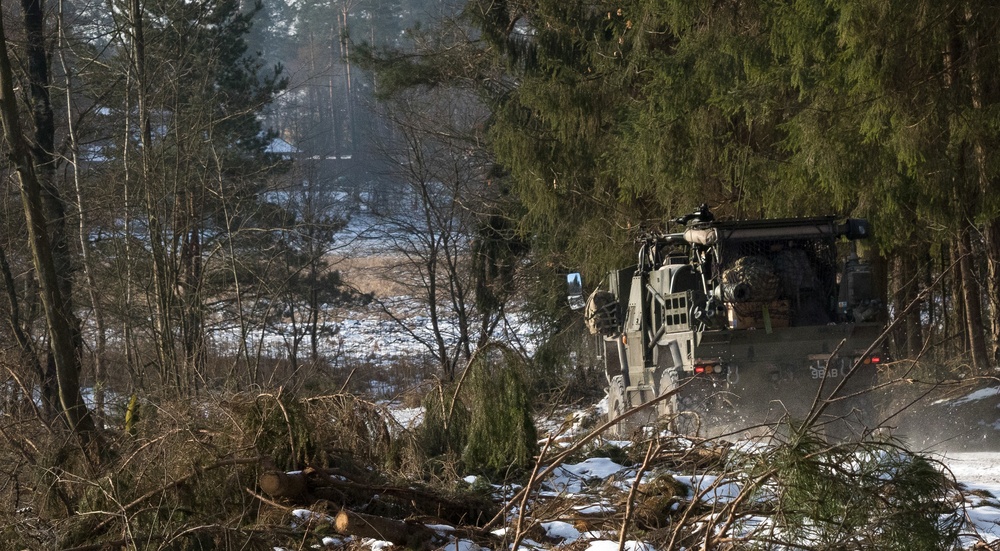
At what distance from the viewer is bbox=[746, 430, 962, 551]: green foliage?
14.6 feet

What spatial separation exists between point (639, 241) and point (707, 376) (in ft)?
8.74

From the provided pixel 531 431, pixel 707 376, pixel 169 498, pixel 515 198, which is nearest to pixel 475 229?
pixel 515 198

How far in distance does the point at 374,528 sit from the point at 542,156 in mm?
13888

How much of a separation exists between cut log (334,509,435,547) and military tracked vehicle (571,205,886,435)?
524 centimetres

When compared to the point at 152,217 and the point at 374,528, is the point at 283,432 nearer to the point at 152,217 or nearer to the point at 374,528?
the point at 374,528

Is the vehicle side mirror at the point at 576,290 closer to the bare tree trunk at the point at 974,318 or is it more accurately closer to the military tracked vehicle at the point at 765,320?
the military tracked vehicle at the point at 765,320

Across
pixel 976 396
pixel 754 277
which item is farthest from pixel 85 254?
pixel 976 396

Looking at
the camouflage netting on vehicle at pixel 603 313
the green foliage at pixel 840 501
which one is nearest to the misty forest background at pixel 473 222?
the green foliage at pixel 840 501

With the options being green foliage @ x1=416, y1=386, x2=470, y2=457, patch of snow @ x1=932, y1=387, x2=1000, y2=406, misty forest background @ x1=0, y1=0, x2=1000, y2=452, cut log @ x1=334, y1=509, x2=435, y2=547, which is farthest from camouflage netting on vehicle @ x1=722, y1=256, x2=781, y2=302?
cut log @ x1=334, y1=509, x2=435, y2=547

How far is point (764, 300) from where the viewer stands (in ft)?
37.2

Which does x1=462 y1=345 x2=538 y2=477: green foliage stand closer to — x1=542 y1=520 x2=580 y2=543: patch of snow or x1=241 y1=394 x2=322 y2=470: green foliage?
x1=241 y1=394 x2=322 y2=470: green foliage

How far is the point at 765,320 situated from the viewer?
11250 millimetres

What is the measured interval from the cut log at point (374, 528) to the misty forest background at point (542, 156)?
2.46 m

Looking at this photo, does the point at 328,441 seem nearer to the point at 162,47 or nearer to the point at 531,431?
the point at 531,431
